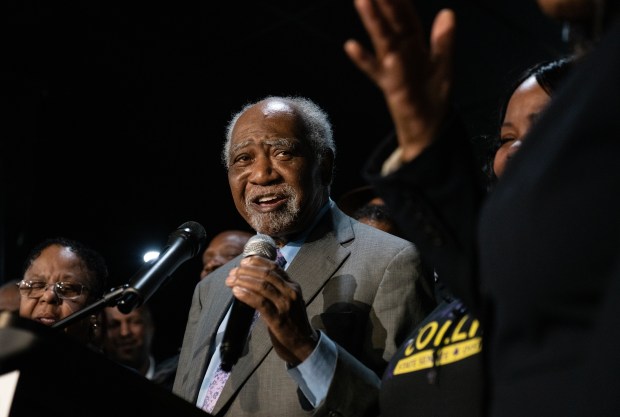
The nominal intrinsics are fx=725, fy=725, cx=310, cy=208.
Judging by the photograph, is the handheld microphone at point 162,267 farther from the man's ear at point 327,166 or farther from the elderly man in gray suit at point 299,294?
the man's ear at point 327,166

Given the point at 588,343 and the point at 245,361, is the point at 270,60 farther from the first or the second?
the point at 588,343

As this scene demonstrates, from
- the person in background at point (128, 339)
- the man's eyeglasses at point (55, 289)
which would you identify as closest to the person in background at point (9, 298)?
the man's eyeglasses at point (55, 289)

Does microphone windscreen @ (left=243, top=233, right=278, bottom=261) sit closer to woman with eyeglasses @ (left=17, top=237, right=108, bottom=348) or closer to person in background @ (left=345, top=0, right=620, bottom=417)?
person in background @ (left=345, top=0, right=620, bottom=417)

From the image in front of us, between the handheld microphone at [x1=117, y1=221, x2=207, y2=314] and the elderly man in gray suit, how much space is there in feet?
0.51

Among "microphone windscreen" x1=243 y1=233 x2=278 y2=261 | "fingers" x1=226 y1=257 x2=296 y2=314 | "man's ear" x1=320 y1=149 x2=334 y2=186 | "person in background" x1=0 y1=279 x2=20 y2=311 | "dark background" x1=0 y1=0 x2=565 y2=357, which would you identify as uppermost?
"dark background" x1=0 y1=0 x2=565 y2=357

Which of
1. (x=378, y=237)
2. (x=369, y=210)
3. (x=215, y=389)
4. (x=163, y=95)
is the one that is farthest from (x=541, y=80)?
(x=163, y=95)

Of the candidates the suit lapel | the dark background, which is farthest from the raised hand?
the dark background

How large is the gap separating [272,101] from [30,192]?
3.38 metres

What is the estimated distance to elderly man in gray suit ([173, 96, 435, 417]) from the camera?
1.79 meters

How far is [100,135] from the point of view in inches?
222

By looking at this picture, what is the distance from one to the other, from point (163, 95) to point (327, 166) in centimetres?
314

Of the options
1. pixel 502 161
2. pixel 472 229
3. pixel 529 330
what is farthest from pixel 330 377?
pixel 529 330

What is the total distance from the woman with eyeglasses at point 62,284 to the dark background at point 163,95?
220 cm

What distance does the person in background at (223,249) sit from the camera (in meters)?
4.66
